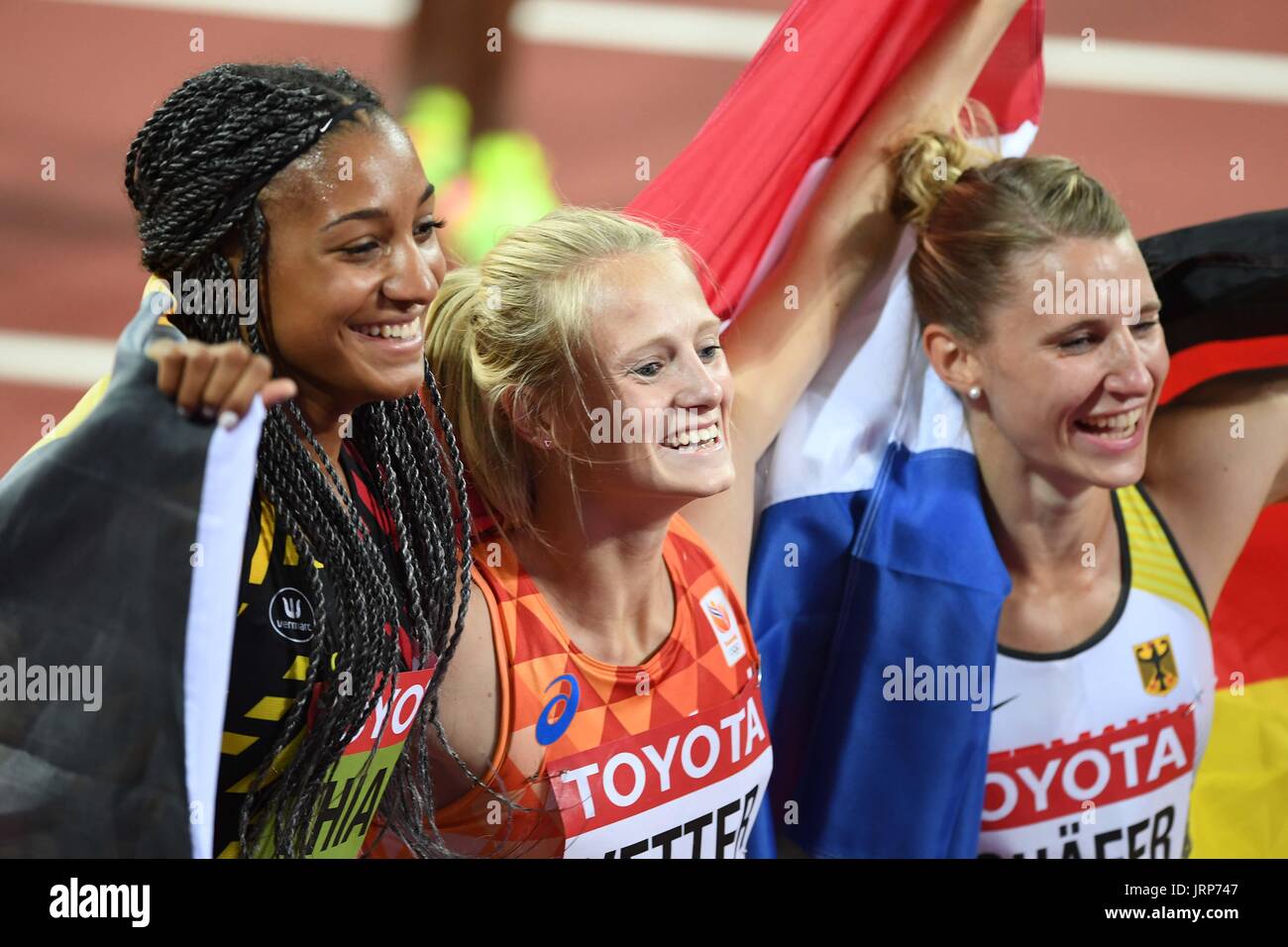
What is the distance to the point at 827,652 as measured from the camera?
1.74 m

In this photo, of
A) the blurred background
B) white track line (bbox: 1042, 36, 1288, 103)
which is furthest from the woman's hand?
white track line (bbox: 1042, 36, 1288, 103)

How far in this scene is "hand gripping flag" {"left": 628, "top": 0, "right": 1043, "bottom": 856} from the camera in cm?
168

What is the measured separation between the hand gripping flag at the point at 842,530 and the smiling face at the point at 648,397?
24 centimetres

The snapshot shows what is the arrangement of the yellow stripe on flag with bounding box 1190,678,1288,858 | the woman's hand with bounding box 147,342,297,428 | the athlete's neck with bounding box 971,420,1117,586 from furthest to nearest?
the yellow stripe on flag with bounding box 1190,678,1288,858
the athlete's neck with bounding box 971,420,1117,586
the woman's hand with bounding box 147,342,297,428

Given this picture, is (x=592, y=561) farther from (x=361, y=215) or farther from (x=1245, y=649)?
(x=1245, y=649)

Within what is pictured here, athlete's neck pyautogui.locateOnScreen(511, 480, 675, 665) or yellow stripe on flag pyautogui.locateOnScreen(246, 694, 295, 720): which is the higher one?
athlete's neck pyautogui.locateOnScreen(511, 480, 675, 665)

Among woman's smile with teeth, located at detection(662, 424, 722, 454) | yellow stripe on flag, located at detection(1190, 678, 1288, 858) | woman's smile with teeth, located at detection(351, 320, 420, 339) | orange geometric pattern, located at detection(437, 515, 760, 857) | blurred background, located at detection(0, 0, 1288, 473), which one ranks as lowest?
yellow stripe on flag, located at detection(1190, 678, 1288, 858)

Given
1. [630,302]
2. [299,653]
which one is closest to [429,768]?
[299,653]

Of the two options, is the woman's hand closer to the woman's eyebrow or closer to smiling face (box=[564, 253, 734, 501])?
the woman's eyebrow

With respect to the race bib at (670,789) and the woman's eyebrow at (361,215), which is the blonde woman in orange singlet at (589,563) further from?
the woman's eyebrow at (361,215)

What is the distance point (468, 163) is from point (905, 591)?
1.20 meters

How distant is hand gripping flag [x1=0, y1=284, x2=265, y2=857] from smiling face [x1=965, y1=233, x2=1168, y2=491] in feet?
3.30

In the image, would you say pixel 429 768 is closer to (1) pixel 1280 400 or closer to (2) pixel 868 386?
(2) pixel 868 386

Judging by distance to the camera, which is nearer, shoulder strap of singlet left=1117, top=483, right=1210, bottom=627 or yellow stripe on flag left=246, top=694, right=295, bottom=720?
yellow stripe on flag left=246, top=694, right=295, bottom=720
